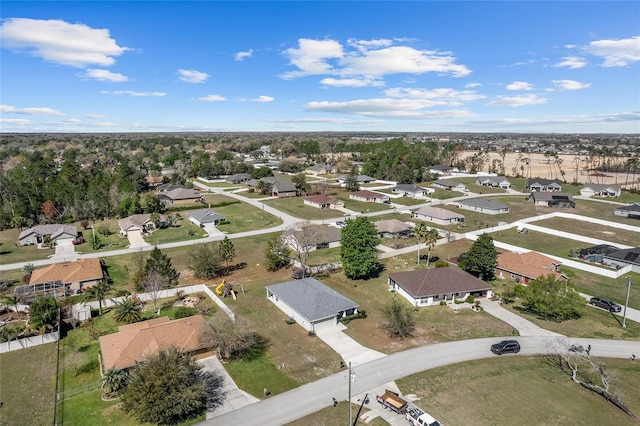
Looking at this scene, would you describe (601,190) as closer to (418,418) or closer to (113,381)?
(418,418)

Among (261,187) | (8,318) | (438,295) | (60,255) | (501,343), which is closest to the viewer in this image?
(501,343)

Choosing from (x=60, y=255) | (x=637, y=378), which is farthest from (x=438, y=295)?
(x=60, y=255)

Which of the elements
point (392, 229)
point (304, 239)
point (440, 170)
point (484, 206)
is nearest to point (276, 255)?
point (304, 239)

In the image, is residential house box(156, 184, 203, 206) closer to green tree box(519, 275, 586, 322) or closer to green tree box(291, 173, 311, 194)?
green tree box(291, 173, 311, 194)

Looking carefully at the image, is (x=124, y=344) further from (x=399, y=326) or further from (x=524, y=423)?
(x=524, y=423)

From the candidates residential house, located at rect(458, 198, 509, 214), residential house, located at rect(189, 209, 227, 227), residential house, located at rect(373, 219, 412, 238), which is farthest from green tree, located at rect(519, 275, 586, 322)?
residential house, located at rect(189, 209, 227, 227)
